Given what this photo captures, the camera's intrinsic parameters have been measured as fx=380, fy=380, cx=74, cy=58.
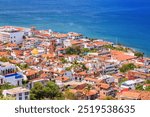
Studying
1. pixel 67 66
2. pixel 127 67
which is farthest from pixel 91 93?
pixel 127 67

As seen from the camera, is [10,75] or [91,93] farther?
[10,75]

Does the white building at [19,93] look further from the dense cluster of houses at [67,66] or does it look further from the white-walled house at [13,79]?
the white-walled house at [13,79]

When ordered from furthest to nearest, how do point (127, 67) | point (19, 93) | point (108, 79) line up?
point (127, 67), point (108, 79), point (19, 93)

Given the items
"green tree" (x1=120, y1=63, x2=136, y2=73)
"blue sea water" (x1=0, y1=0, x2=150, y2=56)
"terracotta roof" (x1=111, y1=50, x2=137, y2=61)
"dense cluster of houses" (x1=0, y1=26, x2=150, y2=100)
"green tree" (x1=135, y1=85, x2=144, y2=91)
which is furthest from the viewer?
"blue sea water" (x1=0, y1=0, x2=150, y2=56)

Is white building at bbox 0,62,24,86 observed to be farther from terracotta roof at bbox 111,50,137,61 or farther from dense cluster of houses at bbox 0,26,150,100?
terracotta roof at bbox 111,50,137,61

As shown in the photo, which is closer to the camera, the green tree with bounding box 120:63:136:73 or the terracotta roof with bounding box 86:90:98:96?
the terracotta roof with bounding box 86:90:98:96

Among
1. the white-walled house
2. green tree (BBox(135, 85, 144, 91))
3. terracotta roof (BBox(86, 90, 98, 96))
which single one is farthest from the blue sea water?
the white-walled house

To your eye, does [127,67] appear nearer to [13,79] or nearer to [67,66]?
[67,66]

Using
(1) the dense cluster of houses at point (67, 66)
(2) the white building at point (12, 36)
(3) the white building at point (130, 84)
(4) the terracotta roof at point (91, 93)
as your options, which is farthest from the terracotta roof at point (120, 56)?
(4) the terracotta roof at point (91, 93)

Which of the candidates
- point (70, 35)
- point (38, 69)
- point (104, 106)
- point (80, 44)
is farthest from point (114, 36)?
point (104, 106)

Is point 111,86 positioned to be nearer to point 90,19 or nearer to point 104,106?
point 104,106
